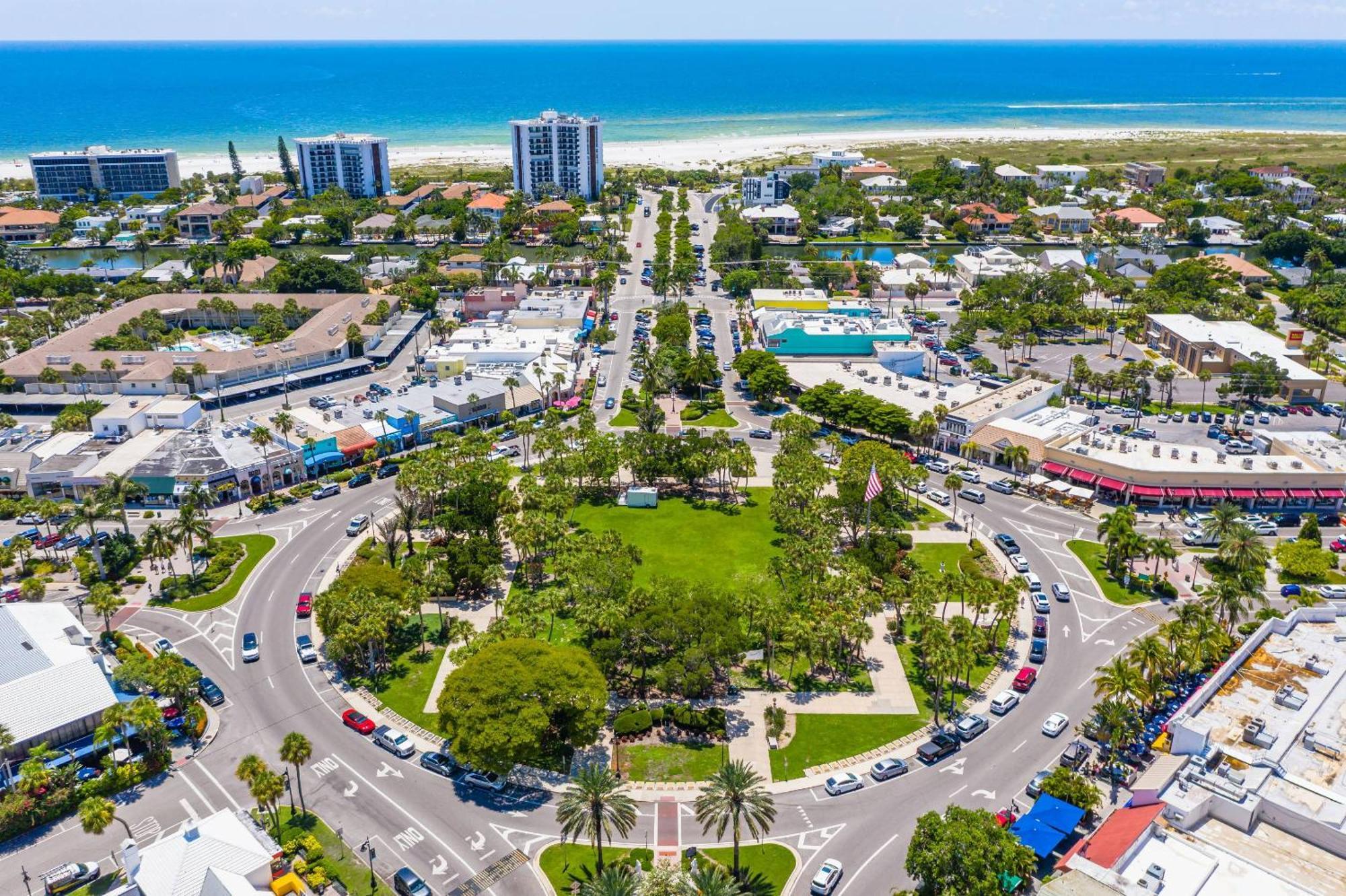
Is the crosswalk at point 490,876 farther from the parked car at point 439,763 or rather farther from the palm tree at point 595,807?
the parked car at point 439,763

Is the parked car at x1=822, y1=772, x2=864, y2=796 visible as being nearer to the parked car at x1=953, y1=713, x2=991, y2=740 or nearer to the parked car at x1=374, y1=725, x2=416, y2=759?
the parked car at x1=953, y1=713, x2=991, y2=740

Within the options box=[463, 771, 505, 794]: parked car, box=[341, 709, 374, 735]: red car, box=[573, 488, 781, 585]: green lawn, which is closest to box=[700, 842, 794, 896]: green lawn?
box=[463, 771, 505, 794]: parked car

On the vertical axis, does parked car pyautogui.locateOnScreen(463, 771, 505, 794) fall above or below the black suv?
below

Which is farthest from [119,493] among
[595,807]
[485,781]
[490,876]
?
[595,807]

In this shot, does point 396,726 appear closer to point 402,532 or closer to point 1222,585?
point 402,532

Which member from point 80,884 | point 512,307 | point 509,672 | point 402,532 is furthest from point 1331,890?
point 512,307

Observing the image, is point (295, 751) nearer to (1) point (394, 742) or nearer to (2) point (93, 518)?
(1) point (394, 742)

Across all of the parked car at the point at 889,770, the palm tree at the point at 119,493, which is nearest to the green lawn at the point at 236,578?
the palm tree at the point at 119,493
